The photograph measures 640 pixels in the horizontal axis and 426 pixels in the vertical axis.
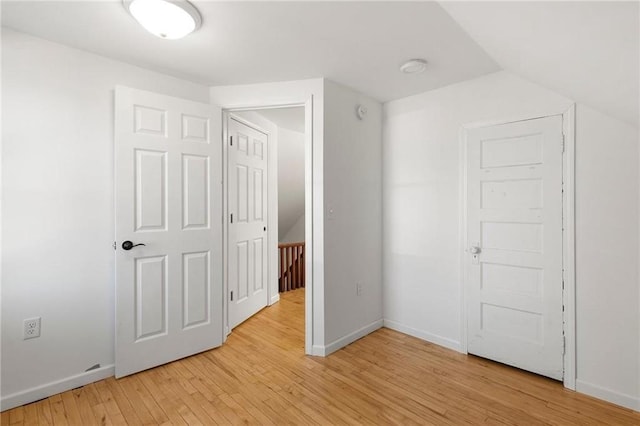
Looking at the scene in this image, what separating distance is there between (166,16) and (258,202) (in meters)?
2.22

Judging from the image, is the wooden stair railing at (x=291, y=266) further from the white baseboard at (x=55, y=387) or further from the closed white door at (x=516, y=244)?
the closed white door at (x=516, y=244)

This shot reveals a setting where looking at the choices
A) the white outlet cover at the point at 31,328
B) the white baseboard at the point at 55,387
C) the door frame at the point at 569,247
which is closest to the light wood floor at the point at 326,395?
the white baseboard at the point at 55,387

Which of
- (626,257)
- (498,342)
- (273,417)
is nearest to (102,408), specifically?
(273,417)

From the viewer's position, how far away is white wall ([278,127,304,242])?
4.27 metres

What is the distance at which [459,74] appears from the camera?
2518mm

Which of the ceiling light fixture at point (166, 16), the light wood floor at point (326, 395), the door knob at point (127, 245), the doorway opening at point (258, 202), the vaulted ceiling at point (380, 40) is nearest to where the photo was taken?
the vaulted ceiling at point (380, 40)

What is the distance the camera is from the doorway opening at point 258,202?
3113mm

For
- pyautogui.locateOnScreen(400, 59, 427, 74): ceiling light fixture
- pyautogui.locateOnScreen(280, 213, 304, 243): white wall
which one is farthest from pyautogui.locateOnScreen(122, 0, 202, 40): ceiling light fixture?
pyautogui.locateOnScreen(280, 213, 304, 243): white wall

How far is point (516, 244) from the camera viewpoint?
2.37 metres

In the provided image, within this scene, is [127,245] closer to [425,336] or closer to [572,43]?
[425,336]

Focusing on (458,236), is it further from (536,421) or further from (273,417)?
(273,417)

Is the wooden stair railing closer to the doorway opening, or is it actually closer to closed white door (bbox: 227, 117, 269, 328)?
the doorway opening

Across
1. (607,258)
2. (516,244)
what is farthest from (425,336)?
(607,258)

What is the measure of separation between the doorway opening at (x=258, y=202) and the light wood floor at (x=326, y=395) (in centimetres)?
72
